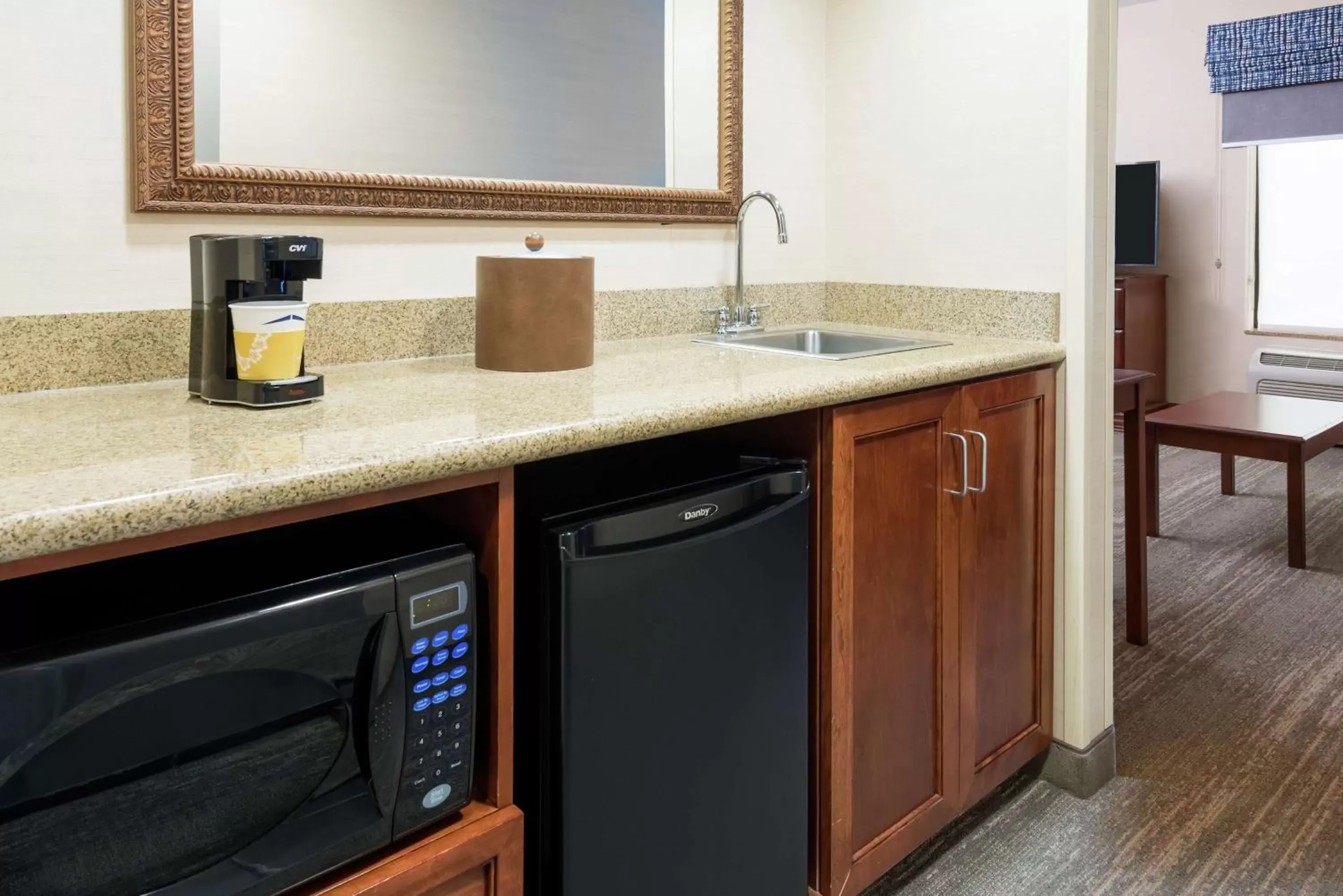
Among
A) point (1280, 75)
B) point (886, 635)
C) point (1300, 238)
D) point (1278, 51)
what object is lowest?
point (886, 635)

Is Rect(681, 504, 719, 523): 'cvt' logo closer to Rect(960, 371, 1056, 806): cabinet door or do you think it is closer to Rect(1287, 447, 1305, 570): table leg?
Rect(960, 371, 1056, 806): cabinet door

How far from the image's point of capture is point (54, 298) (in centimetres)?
128

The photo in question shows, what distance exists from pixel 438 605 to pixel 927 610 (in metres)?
0.95

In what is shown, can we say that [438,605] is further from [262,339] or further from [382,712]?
[262,339]

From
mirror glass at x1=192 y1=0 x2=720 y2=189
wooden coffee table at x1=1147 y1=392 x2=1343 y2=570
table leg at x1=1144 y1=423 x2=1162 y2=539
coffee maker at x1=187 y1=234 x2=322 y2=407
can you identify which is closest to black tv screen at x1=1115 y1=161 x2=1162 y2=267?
wooden coffee table at x1=1147 y1=392 x2=1343 y2=570

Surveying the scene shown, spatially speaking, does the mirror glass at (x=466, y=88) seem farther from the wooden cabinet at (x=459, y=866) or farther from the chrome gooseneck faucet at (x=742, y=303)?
the wooden cabinet at (x=459, y=866)

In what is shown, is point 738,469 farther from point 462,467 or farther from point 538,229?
point 538,229

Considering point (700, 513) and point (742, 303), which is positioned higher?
point (742, 303)

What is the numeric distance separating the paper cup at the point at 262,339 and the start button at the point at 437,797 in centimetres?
54

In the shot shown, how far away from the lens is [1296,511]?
3227 millimetres

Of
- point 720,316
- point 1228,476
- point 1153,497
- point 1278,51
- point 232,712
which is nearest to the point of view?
point 232,712

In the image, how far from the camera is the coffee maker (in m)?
1.20

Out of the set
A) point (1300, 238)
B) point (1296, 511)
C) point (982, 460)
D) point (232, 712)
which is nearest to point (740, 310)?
point (982, 460)

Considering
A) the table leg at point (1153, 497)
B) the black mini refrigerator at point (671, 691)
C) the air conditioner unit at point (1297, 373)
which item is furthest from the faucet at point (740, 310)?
the air conditioner unit at point (1297, 373)
